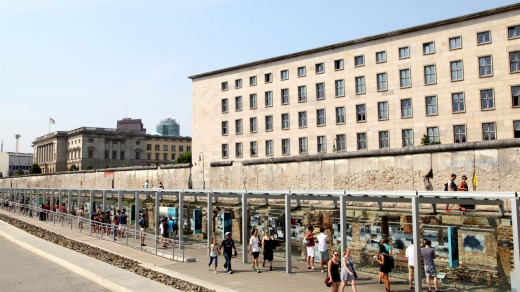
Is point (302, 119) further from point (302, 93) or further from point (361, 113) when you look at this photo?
point (361, 113)

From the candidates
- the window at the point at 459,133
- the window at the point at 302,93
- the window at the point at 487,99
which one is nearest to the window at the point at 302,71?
the window at the point at 302,93

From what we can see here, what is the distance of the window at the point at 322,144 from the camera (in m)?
51.0

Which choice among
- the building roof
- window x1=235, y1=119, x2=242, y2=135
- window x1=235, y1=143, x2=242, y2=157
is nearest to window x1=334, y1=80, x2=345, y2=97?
the building roof

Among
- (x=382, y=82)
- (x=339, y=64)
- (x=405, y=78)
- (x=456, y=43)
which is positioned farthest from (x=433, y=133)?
(x=339, y=64)

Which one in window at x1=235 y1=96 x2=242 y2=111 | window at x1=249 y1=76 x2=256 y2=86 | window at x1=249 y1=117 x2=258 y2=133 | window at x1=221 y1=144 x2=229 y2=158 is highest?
window at x1=249 y1=76 x2=256 y2=86

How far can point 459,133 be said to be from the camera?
42188 millimetres

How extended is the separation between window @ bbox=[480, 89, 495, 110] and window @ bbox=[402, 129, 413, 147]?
706 centimetres

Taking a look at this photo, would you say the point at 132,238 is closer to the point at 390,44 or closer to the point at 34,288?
the point at 34,288

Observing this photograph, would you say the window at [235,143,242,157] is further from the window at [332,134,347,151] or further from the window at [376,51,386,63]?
the window at [376,51,386,63]

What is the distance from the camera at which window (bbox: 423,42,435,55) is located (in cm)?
4403

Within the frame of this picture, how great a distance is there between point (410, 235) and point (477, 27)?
110 feet

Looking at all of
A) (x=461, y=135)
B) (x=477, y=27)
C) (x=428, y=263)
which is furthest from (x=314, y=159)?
(x=477, y=27)

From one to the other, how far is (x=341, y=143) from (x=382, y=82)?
809 cm

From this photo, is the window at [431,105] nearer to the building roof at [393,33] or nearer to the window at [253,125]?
the building roof at [393,33]
